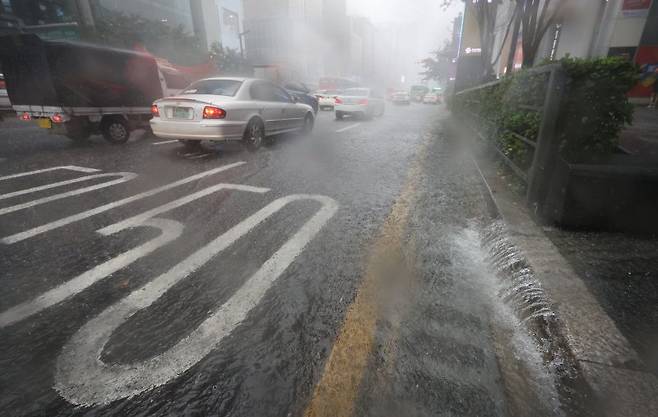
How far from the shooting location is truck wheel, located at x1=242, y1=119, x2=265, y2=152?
697 cm

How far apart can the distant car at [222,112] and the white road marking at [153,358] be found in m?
4.18

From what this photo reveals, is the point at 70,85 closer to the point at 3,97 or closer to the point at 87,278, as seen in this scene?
the point at 3,97

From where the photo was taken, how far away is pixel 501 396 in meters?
1.47

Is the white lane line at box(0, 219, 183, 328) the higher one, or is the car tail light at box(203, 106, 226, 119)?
the car tail light at box(203, 106, 226, 119)

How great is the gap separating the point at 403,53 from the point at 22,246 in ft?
488

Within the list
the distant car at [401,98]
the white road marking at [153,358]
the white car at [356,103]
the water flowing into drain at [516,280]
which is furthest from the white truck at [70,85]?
the distant car at [401,98]

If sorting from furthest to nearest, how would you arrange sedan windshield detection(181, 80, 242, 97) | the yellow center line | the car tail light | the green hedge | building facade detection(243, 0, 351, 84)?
building facade detection(243, 0, 351, 84) → sedan windshield detection(181, 80, 242, 97) → the car tail light → the green hedge → the yellow center line

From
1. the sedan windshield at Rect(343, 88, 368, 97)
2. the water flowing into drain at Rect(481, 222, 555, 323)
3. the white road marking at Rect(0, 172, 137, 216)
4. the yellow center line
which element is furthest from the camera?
the sedan windshield at Rect(343, 88, 368, 97)

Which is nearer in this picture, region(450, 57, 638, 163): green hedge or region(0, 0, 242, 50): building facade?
region(450, 57, 638, 163): green hedge

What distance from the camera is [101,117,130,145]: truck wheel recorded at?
782 cm

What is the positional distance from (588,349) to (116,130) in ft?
31.2

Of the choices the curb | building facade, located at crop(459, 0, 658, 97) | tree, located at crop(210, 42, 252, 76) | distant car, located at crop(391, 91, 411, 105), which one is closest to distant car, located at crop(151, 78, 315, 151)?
the curb

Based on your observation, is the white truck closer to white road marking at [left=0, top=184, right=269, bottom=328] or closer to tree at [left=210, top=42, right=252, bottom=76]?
white road marking at [left=0, top=184, right=269, bottom=328]

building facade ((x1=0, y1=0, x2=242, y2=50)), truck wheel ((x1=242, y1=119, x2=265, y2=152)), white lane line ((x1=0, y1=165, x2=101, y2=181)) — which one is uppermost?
building facade ((x1=0, y1=0, x2=242, y2=50))
